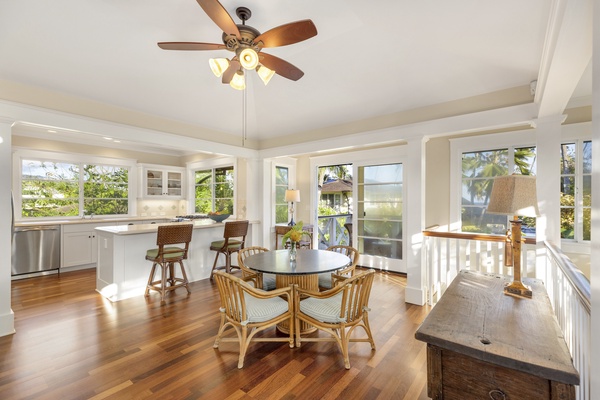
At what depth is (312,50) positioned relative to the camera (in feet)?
10.1

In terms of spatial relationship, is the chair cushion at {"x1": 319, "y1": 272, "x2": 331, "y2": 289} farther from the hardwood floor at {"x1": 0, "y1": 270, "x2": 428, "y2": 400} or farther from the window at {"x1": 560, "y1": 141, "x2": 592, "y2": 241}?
the window at {"x1": 560, "y1": 141, "x2": 592, "y2": 241}

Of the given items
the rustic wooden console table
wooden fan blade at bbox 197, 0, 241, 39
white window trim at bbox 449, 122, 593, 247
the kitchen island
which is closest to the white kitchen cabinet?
the kitchen island

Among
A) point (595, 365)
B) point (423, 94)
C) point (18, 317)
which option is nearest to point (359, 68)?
point (423, 94)

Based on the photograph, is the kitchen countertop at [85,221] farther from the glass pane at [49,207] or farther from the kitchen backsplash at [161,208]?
the kitchen backsplash at [161,208]

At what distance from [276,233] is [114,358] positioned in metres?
3.64

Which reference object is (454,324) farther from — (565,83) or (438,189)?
(438,189)

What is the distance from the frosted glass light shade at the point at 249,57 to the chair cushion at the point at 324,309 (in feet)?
6.49

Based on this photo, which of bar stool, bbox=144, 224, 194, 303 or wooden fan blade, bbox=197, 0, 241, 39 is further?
bar stool, bbox=144, 224, 194, 303

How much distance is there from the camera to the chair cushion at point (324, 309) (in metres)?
2.25

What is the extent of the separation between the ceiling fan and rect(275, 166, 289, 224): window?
11.2ft

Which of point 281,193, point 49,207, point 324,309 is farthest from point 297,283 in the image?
point 49,207

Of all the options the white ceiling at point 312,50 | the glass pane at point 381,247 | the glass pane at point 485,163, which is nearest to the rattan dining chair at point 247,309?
the white ceiling at point 312,50

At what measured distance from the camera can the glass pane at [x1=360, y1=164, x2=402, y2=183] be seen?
16.3 ft

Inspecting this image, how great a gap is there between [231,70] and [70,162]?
16.9 ft
